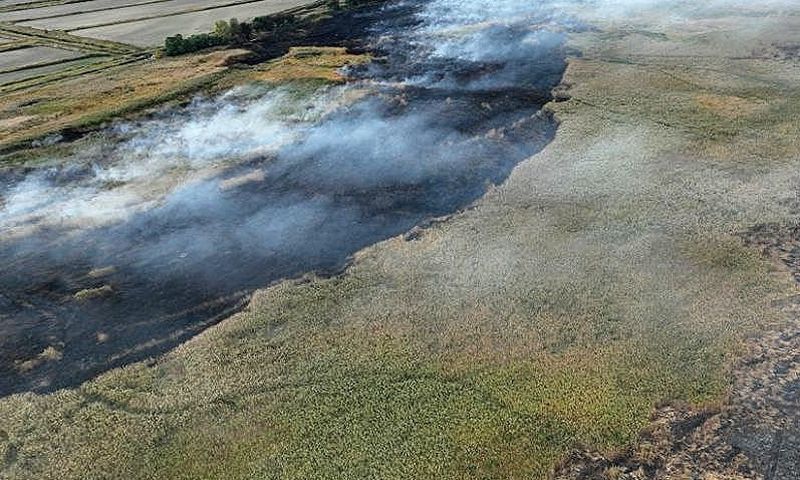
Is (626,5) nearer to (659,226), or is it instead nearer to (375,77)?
(375,77)

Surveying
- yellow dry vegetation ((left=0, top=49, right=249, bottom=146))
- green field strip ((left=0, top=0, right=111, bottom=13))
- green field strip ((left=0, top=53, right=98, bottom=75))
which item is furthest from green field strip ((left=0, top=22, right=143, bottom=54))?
green field strip ((left=0, top=0, right=111, bottom=13))

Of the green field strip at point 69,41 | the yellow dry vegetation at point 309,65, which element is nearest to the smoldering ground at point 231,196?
the yellow dry vegetation at point 309,65


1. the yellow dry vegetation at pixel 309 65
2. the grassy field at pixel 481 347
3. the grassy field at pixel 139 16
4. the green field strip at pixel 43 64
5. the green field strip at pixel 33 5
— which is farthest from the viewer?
the green field strip at pixel 33 5

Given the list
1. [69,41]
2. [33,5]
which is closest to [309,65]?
[69,41]

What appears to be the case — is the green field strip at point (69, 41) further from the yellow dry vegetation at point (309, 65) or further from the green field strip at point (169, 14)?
the yellow dry vegetation at point (309, 65)

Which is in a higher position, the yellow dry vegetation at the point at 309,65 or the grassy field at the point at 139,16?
the grassy field at the point at 139,16
